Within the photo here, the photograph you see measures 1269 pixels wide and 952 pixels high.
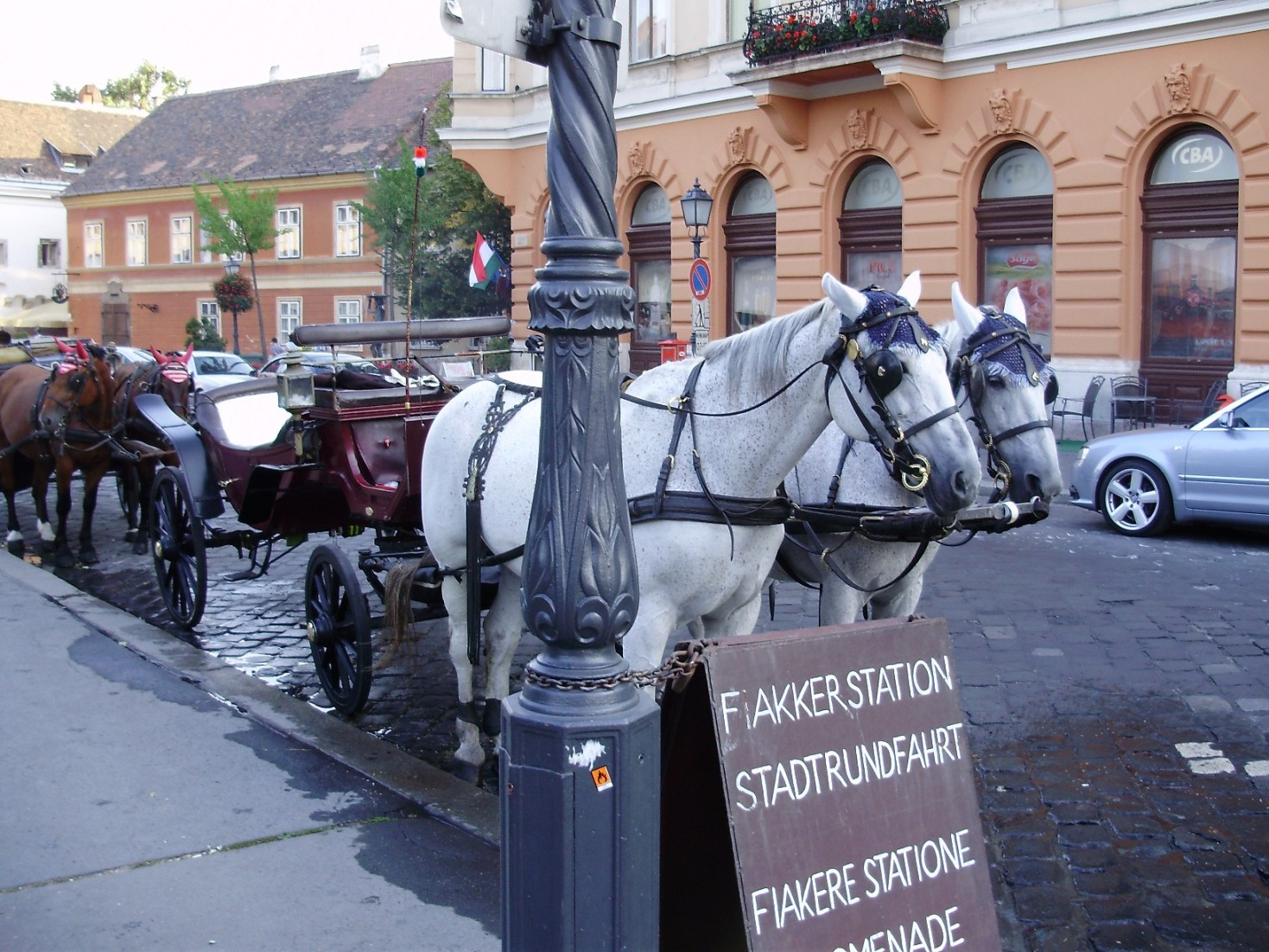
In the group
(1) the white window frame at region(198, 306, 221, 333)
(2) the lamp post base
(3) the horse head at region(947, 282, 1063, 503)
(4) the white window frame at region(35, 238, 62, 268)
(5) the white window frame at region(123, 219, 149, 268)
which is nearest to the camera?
(2) the lamp post base

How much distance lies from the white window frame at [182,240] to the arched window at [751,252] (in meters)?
31.7

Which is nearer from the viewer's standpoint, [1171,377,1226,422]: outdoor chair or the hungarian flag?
[1171,377,1226,422]: outdoor chair

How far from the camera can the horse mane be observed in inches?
161

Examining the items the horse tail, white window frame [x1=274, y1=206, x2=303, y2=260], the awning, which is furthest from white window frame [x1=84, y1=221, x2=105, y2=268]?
the horse tail

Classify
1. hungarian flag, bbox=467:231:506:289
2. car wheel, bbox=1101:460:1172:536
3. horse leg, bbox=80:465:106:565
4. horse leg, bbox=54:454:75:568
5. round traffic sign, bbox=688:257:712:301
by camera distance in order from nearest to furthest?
horse leg, bbox=54:454:75:568 → horse leg, bbox=80:465:106:565 → car wheel, bbox=1101:460:1172:536 → round traffic sign, bbox=688:257:712:301 → hungarian flag, bbox=467:231:506:289

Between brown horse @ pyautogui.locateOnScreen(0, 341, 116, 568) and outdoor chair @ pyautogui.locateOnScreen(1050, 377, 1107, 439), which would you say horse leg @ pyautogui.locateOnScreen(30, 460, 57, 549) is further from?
outdoor chair @ pyautogui.locateOnScreen(1050, 377, 1107, 439)

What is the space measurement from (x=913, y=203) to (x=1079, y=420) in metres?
4.16

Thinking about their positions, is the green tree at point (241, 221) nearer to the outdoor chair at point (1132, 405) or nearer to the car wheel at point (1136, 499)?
the outdoor chair at point (1132, 405)

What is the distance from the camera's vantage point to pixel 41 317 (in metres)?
57.7

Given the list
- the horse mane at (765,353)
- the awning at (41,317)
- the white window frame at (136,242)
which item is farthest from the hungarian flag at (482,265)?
the awning at (41,317)

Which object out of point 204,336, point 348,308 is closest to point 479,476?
point 204,336

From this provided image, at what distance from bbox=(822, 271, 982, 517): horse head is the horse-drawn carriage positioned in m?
2.89

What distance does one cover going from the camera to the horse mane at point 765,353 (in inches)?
161

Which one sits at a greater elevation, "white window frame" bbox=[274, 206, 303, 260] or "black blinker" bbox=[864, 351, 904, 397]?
"white window frame" bbox=[274, 206, 303, 260]
